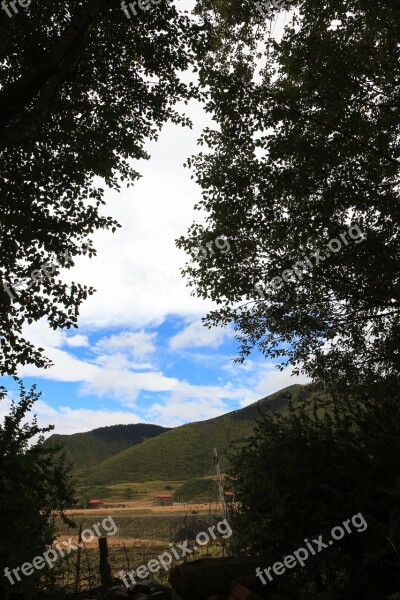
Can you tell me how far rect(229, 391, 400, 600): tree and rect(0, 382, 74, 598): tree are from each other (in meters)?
3.45

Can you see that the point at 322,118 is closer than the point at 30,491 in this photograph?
No

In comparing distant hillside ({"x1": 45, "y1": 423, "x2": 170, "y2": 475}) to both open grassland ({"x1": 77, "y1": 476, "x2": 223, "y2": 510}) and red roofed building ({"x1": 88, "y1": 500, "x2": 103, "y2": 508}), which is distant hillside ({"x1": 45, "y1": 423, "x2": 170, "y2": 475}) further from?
red roofed building ({"x1": 88, "y1": 500, "x2": 103, "y2": 508})

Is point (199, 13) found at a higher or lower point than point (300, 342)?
higher

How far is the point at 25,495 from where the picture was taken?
6895 millimetres

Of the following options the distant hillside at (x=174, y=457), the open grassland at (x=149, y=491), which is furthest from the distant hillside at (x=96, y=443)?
the open grassland at (x=149, y=491)

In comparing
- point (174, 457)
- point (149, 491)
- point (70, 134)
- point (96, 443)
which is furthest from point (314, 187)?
point (96, 443)

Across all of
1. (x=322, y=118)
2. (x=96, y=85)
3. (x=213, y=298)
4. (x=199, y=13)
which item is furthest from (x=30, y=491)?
(x=199, y=13)

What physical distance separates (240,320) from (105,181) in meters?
5.28

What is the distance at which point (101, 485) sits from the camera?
10500 centimetres

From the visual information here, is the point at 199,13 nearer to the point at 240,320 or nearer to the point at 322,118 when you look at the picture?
Result: the point at 322,118

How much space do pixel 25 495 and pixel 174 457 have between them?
114460mm

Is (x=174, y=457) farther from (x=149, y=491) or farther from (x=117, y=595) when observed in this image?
(x=117, y=595)

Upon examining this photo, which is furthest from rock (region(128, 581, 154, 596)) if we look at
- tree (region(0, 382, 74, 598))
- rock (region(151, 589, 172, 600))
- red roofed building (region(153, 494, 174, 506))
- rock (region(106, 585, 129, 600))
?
red roofed building (region(153, 494, 174, 506))

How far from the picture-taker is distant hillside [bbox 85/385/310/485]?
4183 inches
